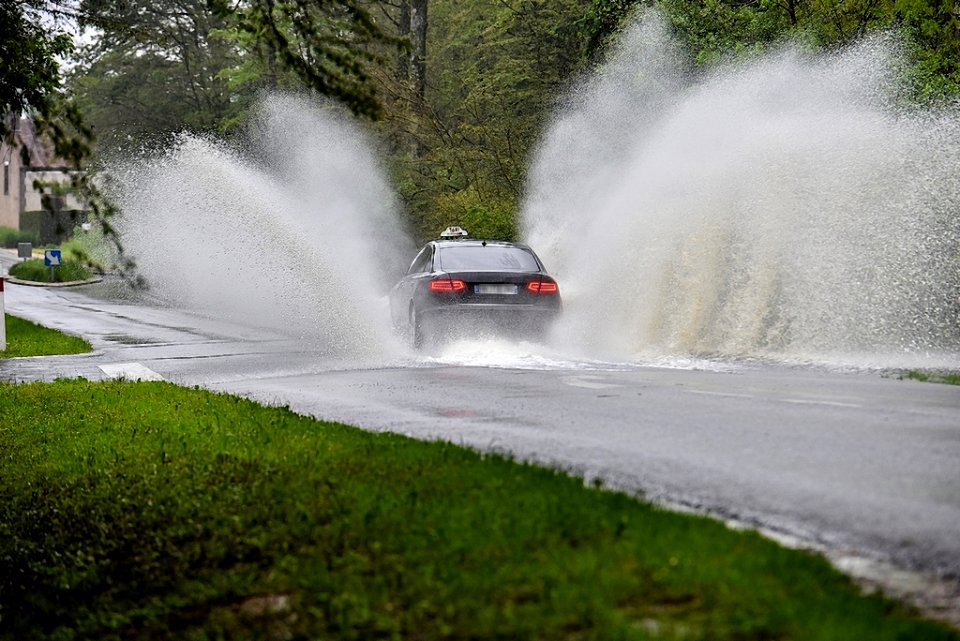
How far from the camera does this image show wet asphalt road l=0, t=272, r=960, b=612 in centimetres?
663

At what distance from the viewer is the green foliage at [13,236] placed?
84312 mm

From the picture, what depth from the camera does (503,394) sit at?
12.8 meters

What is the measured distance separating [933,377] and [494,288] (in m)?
6.29

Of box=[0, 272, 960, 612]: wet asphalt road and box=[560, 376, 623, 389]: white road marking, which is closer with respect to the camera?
box=[0, 272, 960, 612]: wet asphalt road

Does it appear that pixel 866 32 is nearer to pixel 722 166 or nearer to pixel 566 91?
pixel 722 166

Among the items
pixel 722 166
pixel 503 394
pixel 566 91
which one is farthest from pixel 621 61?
pixel 503 394

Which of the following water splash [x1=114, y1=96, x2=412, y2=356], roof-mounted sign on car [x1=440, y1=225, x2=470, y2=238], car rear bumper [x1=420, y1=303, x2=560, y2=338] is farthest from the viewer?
roof-mounted sign on car [x1=440, y1=225, x2=470, y2=238]

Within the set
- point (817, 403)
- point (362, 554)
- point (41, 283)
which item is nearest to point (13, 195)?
point (41, 283)

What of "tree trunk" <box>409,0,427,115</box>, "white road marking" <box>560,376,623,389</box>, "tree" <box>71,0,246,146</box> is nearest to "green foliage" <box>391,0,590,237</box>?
"tree trunk" <box>409,0,427,115</box>

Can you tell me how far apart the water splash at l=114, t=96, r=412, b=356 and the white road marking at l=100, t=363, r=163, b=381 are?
431cm

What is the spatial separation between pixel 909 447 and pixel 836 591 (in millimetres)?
3746

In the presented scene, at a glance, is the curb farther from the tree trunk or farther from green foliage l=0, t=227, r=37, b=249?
green foliage l=0, t=227, r=37, b=249

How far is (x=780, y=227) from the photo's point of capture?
20297 millimetres

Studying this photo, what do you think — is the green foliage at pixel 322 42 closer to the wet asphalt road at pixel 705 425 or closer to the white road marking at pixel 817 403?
the wet asphalt road at pixel 705 425
